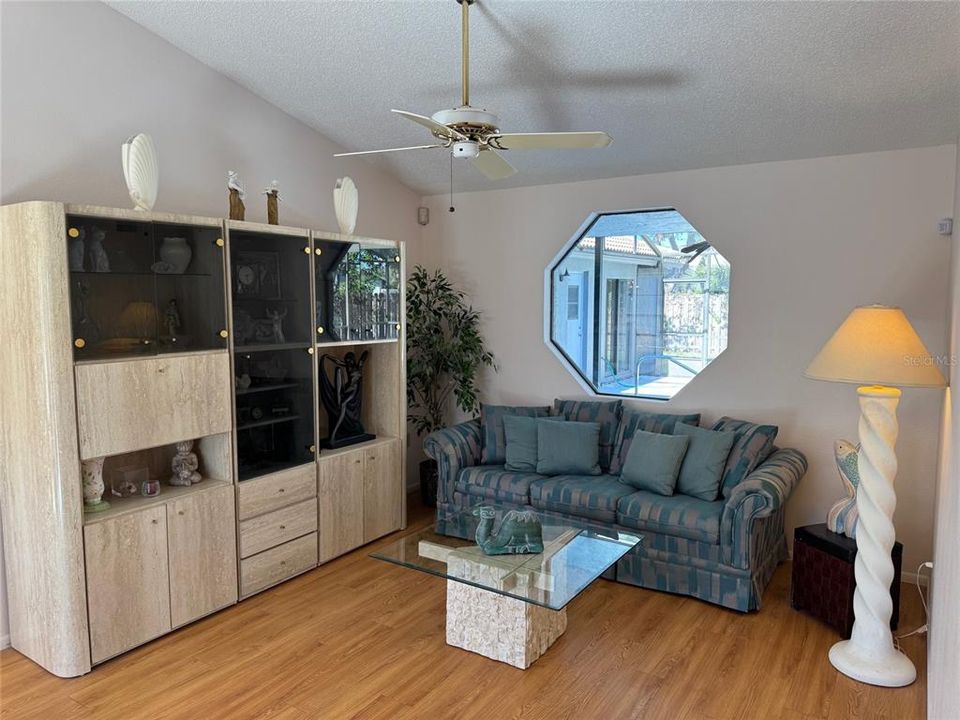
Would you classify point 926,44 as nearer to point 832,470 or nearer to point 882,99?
point 882,99

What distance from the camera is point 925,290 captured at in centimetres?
361

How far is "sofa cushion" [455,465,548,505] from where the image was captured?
408cm

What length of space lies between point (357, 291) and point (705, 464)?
2.30 metres

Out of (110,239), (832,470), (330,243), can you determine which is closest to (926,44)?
(832,470)

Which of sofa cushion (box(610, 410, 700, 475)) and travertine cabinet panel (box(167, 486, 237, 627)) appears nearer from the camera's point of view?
travertine cabinet panel (box(167, 486, 237, 627))

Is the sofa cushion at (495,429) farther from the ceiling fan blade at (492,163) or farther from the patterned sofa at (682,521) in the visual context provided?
the ceiling fan blade at (492,163)

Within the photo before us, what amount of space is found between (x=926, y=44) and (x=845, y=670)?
101 inches

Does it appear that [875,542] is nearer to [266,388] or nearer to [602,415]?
[602,415]

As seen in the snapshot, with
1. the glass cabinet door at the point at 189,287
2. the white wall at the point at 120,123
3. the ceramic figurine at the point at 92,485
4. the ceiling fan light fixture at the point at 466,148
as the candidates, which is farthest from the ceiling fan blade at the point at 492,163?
the ceramic figurine at the point at 92,485

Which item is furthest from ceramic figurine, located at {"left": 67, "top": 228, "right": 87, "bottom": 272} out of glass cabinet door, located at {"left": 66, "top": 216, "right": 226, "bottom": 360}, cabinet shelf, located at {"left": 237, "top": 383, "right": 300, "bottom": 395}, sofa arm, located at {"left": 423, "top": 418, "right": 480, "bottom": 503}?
sofa arm, located at {"left": 423, "top": 418, "right": 480, "bottom": 503}

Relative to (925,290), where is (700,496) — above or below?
below

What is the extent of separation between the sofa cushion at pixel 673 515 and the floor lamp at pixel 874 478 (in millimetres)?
687

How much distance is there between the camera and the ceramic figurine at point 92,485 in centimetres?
294

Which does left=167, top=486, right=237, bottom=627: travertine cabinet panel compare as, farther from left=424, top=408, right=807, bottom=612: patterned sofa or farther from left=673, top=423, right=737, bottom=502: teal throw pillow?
left=673, top=423, right=737, bottom=502: teal throw pillow
